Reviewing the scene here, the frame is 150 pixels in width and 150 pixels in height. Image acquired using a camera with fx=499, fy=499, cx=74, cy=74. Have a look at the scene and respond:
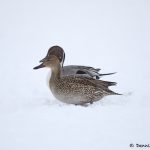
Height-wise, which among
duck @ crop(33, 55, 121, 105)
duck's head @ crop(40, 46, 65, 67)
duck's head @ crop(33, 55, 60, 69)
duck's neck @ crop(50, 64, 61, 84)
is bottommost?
duck @ crop(33, 55, 121, 105)

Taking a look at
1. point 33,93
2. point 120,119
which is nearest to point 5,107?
point 33,93

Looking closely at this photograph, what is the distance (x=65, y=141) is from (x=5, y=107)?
557 millimetres

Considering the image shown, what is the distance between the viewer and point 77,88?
136 inches

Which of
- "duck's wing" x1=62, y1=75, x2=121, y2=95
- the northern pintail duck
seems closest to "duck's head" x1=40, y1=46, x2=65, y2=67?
the northern pintail duck

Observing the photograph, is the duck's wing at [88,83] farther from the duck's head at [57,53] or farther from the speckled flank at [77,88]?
the duck's head at [57,53]

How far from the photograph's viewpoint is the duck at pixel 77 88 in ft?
11.3

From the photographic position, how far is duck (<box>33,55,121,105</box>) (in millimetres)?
3457

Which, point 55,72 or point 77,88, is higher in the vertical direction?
point 55,72

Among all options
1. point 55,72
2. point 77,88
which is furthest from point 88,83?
point 55,72

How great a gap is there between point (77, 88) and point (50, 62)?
26 cm

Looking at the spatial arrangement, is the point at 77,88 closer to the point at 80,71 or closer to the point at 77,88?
the point at 77,88

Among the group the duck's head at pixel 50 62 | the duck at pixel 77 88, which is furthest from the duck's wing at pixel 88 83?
the duck's head at pixel 50 62

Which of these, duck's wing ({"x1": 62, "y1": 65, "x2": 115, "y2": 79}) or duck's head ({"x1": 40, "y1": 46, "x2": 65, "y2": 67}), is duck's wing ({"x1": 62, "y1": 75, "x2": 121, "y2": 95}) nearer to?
duck's wing ({"x1": 62, "y1": 65, "x2": 115, "y2": 79})

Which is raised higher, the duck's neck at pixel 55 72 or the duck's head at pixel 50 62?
the duck's head at pixel 50 62
